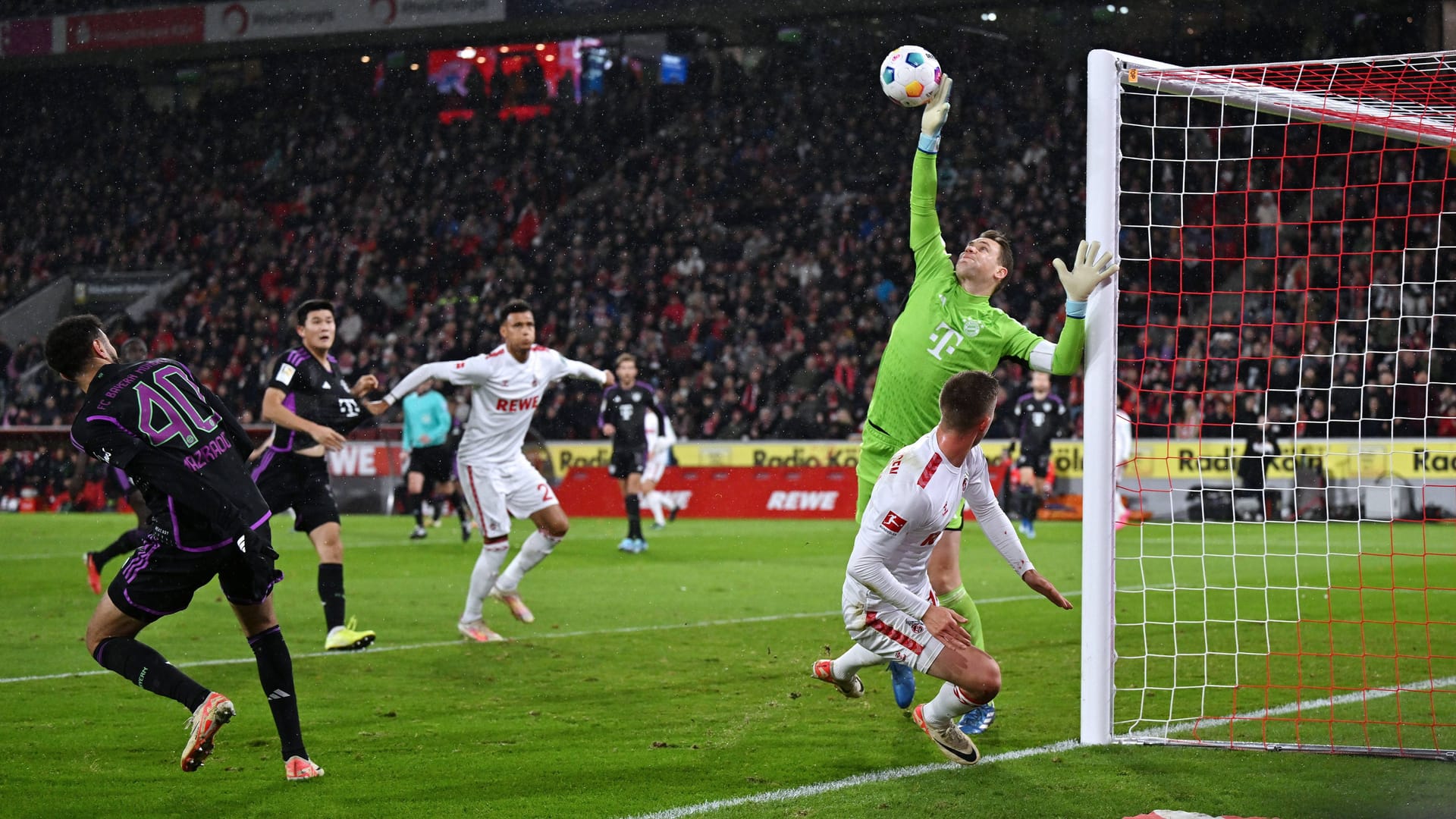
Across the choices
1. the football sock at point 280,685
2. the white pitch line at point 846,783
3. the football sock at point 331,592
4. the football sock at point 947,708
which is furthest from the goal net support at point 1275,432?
the football sock at point 331,592

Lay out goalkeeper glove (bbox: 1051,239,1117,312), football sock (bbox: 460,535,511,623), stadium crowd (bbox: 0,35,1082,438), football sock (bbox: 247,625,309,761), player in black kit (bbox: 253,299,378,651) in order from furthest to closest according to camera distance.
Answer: stadium crowd (bbox: 0,35,1082,438)
football sock (bbox: 460,535,511,623)
player in black kit (bbox: 253,299,378,651)
goalkeeper glove (bbox: 1051,239,1117,312)
football sock (bbox: 247,625,309,761)

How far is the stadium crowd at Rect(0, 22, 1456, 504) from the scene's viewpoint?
26.5m

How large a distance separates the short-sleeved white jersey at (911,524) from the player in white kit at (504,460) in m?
4.51

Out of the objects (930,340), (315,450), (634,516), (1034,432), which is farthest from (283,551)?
(930,340)

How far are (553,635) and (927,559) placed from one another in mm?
4659

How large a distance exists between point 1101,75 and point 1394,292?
18538mm

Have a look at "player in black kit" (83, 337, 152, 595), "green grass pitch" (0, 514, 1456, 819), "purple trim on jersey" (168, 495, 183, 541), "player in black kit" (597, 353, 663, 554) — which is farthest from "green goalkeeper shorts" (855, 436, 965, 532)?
"player in black kit" (597, 353, 663, 554)

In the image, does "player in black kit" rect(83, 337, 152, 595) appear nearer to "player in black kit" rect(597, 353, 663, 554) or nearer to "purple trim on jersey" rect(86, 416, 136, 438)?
"player in black kit" rect(597, 353, 663, 554)

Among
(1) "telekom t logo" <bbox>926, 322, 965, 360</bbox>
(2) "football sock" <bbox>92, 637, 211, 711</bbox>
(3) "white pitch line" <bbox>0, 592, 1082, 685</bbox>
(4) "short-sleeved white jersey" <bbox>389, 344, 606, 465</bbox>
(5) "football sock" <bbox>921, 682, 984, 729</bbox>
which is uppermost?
(1) "telekom t logo" <bbox>926, 322, 965, 360</bbox>

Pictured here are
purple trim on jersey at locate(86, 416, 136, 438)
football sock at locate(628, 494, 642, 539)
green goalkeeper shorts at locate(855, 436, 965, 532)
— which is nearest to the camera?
purple trim on jersey at locate(86, 416, 136, 438)

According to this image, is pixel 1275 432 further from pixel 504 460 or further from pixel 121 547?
pixel 121 547

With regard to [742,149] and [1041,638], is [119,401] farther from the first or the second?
[742,149]

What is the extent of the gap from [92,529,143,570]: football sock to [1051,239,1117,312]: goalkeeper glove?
8583mm

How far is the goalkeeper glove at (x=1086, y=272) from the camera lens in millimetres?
6008
